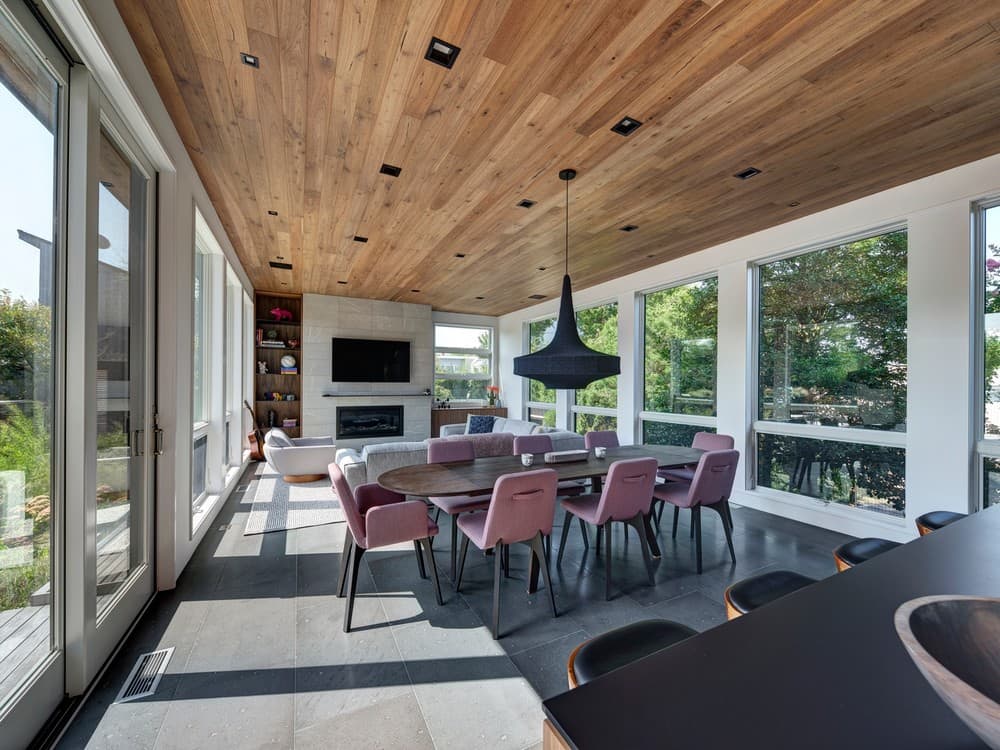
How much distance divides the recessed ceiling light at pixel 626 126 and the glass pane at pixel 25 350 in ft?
8.33

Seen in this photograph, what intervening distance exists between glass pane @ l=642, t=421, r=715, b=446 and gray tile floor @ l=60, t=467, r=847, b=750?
1965mm

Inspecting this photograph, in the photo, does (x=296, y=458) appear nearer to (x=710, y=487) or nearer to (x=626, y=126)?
(x=710, y=487)

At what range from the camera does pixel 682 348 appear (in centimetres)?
537

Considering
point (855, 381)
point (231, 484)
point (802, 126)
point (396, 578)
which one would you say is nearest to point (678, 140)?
point (802, 126)

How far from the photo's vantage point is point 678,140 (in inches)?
104

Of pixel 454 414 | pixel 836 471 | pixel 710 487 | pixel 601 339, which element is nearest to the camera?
pixel 710 487

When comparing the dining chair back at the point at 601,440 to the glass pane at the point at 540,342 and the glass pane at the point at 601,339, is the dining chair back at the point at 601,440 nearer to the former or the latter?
the glass pane at the point at 601,339

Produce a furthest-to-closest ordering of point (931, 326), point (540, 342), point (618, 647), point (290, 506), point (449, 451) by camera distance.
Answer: point (540, 342) < point (290, 506) < point (449, 451) < point (931, 326) < point (618, 647)

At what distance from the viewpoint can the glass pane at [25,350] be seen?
134 cm

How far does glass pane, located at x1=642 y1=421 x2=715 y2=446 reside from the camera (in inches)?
208

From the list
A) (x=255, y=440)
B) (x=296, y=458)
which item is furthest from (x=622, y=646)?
(x=255, y=440)

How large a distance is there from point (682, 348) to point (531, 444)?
265 centimetres

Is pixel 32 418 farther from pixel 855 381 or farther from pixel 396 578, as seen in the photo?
pixel 855 381

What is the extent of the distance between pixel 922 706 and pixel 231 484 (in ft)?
18.6
